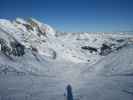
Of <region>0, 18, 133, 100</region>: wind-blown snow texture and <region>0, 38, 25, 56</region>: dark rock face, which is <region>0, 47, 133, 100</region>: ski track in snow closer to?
<region>0, 18, 133, 100</region>: wind-blown snow texture

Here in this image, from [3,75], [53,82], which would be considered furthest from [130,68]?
[3,75]

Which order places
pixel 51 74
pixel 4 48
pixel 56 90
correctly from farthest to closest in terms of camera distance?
pixel 4 48, pixel 51 74, pixel 56 90

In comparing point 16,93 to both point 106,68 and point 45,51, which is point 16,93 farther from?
point 45,51

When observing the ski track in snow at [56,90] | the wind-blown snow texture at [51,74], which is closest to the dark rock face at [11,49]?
the wind-blown snow texture at [51,74]

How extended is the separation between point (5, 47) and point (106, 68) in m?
11.7

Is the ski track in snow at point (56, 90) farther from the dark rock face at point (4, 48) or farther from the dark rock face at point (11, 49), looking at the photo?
the dark rock face at point (11, 49)

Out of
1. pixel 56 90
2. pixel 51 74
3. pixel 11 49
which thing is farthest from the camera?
pixel 11 49

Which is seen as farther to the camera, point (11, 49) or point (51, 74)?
point (11, 49)

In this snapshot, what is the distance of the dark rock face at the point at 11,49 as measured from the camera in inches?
779

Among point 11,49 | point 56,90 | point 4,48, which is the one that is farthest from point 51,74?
point 4,48

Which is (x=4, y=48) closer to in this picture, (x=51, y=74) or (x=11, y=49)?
(x=11, y=49)

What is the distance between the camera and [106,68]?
52.8 ft

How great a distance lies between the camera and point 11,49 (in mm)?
20219

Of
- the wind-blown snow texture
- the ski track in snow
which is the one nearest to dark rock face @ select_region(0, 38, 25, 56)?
the wind-blown snow texture
